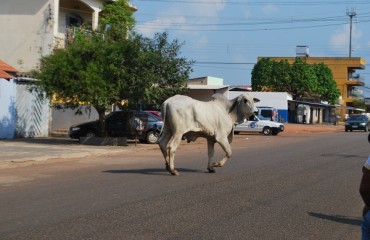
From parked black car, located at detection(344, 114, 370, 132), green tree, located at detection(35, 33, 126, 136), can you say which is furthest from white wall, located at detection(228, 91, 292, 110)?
green tree, located at detection(35, 33, 126, 136)

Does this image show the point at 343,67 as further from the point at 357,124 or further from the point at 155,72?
the point at 155,72

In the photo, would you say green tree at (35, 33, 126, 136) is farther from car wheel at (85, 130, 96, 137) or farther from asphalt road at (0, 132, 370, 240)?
asphalt road at (0, 132, 370, 240)

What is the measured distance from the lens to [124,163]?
57.9ft

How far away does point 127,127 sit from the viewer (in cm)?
2680

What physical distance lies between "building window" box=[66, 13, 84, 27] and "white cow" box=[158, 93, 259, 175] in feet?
78.7

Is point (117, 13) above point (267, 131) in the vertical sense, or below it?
above

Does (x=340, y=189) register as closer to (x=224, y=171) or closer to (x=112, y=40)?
(x=224, y=171)

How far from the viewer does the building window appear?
36.6 m

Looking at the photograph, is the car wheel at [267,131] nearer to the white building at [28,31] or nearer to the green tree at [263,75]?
the white building at [28,31]

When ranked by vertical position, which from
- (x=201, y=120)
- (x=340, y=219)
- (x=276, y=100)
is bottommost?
(x=340, y=219)

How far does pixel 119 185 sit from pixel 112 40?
14.9 meters

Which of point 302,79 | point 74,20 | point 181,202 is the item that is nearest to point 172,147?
point 181,202

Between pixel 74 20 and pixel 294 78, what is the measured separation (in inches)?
1599

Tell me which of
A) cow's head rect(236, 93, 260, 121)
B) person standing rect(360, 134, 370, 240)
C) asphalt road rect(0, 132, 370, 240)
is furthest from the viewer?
cow's head rect(236, 93, 260, 121)
